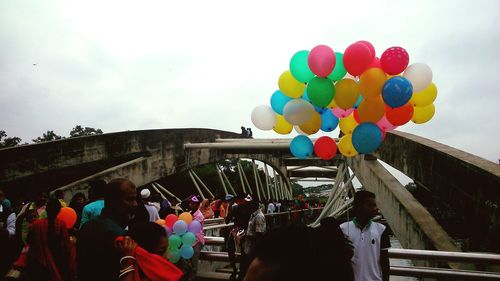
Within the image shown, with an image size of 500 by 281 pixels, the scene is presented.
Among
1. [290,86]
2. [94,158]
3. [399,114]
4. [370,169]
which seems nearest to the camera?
[399,114]

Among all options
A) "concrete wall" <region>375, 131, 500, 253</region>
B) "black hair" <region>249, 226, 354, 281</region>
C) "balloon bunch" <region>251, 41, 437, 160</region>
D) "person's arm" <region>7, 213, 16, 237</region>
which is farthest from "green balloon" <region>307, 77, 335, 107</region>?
"person's arm" <region>7, 213, 16, 237</region>

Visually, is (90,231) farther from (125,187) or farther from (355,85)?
(355,85)

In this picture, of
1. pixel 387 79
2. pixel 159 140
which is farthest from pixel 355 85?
pixel 159 140

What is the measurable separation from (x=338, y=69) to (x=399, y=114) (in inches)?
39.8

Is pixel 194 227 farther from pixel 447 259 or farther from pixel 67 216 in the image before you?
pixel 447 259

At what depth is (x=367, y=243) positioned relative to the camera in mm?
3043

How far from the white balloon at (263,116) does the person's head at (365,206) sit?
2.24m

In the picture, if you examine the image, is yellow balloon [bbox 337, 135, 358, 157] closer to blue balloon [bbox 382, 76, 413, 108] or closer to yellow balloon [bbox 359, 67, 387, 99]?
yellow balloon [bbox 359, 67, 387, 99]

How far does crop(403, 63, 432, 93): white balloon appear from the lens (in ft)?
14.3

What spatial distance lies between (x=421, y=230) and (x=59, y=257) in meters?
5.42

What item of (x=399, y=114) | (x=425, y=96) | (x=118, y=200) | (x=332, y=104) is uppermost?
(x=425, y=96)

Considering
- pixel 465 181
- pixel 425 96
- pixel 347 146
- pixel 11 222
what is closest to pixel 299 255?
pixel 425 96

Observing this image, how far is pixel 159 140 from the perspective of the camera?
513 inches

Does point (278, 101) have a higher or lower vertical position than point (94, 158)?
higher
